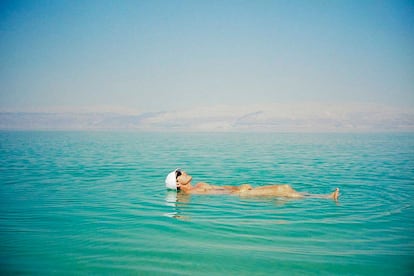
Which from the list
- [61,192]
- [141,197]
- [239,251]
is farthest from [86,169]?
[239,251]

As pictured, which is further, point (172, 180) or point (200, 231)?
point (172, 180)

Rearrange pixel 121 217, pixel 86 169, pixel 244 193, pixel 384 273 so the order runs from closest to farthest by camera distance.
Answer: pixel 384 273 → pixel 121 217 → pixel 244 193 → pixel 86 169

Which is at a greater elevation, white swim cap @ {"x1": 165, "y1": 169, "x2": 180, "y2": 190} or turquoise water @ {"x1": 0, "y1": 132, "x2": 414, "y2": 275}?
white swim cap @ {"x1": 165, "y1": 169, "x2": 180, "y2": 190}

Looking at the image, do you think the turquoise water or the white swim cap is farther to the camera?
the white swim cap

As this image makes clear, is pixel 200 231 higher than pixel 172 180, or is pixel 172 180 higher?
pixel 172 180

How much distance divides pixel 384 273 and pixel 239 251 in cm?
278

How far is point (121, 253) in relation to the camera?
260 inches

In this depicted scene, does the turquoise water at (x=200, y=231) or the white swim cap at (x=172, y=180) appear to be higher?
the white swim cap at (x=172, y=180)

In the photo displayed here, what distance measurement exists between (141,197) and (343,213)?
282 inches

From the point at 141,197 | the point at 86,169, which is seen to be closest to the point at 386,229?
the point at 141,197

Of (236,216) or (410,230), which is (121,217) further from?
(410,230)

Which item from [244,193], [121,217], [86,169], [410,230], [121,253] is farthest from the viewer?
[86,169]

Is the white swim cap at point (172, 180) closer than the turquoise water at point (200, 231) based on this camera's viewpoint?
No

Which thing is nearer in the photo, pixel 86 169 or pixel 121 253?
pixel 121 253
